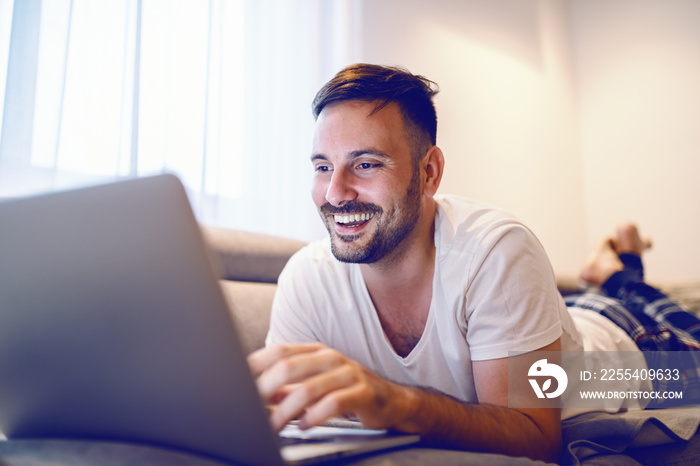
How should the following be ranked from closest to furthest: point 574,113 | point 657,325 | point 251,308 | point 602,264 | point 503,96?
point 251,308, point 657,325, point 602,264, point 503,96, point 574,113

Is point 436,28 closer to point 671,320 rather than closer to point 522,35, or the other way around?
point 522,35

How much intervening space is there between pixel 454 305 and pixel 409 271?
0.21 m

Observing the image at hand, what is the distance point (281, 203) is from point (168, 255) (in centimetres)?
184

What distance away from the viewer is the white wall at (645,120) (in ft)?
12.0

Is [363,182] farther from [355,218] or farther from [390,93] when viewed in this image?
[390,93]

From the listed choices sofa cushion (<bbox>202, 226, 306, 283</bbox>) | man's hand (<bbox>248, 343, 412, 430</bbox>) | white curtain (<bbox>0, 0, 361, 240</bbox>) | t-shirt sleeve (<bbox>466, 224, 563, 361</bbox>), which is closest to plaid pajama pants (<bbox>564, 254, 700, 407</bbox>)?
t-shirt sleeve (<bbox>466, 224, 563, 361</bbox>)

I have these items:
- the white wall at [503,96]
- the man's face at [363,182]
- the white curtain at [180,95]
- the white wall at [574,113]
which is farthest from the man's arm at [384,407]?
the white wall at [574,113]

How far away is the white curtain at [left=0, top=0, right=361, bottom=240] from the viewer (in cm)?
143

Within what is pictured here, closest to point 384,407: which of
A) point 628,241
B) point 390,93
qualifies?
point 390,93

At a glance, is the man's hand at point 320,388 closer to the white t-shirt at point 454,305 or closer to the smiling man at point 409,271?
the smiling man at point 409,271

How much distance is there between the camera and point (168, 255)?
0.41 meters

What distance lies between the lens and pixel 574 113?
4238mm

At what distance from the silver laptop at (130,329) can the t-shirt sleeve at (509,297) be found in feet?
1.35

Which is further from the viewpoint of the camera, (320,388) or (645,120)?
(645,120)
